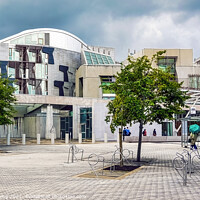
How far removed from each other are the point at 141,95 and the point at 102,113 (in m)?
26.1

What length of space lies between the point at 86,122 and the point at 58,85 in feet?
52.4

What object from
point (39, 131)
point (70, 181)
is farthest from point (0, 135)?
point (70, 181)

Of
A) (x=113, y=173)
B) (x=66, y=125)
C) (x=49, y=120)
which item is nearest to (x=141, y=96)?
(x=113, y=173)

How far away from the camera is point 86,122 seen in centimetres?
4397

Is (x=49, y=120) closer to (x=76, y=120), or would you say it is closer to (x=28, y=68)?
(x=76, y=120)

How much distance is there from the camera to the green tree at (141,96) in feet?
46.6

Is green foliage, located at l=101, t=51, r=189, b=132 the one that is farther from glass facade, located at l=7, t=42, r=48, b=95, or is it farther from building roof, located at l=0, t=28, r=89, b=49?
building roof, located at l=0, t=28, r=89, b=49

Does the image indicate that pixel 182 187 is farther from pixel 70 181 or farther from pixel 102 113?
pixel 102 113

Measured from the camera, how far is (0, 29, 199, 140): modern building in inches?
1686

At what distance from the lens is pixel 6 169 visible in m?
13.1

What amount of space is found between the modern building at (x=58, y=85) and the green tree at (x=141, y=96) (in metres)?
25.6

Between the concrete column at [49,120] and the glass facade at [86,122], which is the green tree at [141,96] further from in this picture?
the concrete column at [49,120]

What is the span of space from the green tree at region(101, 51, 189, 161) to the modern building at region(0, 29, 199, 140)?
25.6 metres

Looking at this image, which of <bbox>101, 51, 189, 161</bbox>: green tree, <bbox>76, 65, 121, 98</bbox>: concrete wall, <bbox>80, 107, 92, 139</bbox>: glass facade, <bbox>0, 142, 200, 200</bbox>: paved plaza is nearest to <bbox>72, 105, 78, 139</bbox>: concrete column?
<bbox>80, 107, 92, 139</bbox>: glass facade
